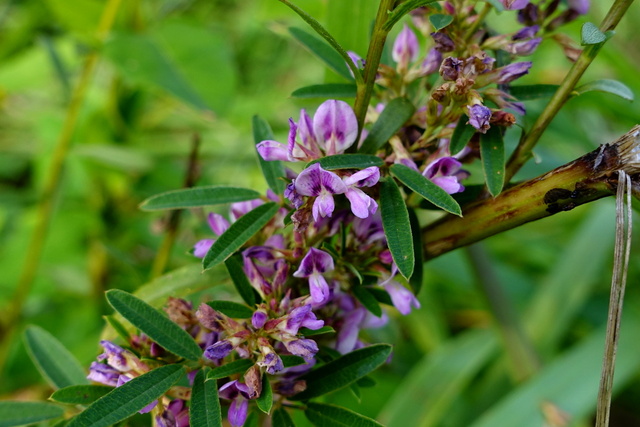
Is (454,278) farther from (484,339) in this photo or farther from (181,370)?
(181,370)

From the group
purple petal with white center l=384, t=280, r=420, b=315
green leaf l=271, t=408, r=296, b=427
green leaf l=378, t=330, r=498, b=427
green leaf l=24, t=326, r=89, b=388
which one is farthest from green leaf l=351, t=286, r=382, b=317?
green leaf l=378, t=330, r=498, b=427

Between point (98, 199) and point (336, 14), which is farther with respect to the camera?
point (98, 199)

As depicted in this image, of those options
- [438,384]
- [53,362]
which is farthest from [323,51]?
[438,384]

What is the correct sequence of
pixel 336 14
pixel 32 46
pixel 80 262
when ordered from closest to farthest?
pixel 336 14 < pixel 80 262 < pixel 32 46

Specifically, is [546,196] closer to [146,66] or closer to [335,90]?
[335,90]

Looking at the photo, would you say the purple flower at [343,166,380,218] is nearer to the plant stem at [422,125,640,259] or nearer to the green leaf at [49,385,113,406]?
the plant stem at [422,125,640,259]

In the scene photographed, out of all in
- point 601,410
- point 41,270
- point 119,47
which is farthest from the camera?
point 41,270

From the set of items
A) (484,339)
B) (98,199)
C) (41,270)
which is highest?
(98,199)

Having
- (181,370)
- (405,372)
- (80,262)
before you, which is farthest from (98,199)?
(181,370)
